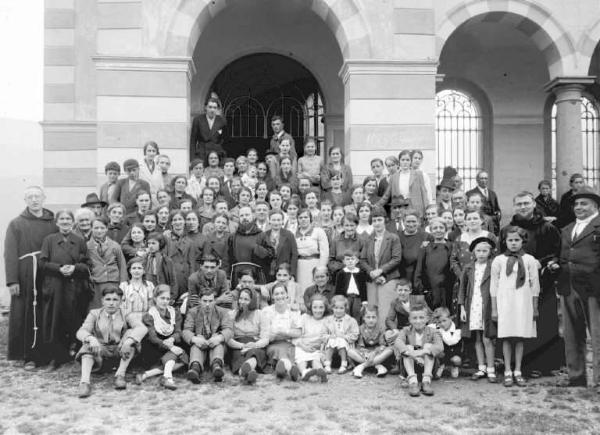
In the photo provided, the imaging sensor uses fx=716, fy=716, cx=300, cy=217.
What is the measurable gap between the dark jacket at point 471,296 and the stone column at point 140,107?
5.25 metres

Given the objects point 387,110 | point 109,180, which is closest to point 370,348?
point 109,180

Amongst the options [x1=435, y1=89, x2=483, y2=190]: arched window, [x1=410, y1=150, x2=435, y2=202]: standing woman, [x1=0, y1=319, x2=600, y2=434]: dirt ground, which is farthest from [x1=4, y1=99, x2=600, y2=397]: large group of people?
[x1=435, y1=89, x2=483, y2=190]: arched window

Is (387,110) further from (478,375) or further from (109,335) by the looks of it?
(109,335)

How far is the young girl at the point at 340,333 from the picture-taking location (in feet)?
25.3

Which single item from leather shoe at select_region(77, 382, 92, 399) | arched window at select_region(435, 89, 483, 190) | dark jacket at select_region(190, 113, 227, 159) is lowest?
leather shoe at select_region(77, 382, 92, 399)

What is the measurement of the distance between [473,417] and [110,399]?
3.27 meters

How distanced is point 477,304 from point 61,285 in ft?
14.8

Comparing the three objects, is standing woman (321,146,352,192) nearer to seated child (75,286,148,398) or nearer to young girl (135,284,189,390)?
young girl (135,284,189,390)

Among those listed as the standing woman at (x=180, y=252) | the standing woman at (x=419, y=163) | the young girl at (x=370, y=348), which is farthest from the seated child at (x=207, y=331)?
the standing woman at (x=419, y=163)

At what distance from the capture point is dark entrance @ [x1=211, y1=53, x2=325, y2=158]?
1540 centimetres

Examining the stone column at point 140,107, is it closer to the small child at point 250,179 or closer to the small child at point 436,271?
the small child at point 250,179

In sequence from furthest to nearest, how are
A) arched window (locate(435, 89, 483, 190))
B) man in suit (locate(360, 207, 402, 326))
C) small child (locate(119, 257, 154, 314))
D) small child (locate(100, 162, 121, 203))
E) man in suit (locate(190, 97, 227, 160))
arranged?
arched window (locate(435, 89, 483, 190)) < man in suit (locate(190, 97, 227, 160)) < small child (locate(100, 162, 121, 203)) < man in suit (locate(360, 207, 402, 326)) < small child (locate(119, 257, 154, 314))

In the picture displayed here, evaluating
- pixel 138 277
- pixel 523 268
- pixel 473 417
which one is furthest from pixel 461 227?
pixel 138 277

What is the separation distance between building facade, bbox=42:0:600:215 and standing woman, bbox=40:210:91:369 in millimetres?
3166
